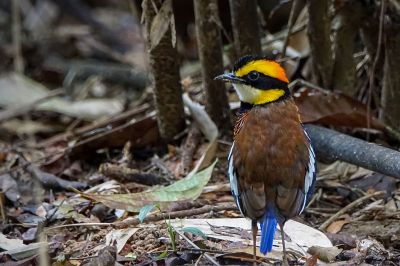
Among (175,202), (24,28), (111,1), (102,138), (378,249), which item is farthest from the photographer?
(111,1)

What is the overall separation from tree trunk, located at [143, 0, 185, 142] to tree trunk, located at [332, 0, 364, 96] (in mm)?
1114

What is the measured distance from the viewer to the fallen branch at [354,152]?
4.70m

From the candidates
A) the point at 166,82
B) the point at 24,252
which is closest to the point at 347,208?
the point at 166,82

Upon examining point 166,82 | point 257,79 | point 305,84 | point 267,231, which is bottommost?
point 267,231

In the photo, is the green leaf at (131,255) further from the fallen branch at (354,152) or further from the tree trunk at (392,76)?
the tree trunk at (392,76)

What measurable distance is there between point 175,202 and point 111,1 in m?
8.75

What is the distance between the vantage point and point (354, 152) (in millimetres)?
5051

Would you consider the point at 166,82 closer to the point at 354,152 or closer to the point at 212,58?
the point at 212,58

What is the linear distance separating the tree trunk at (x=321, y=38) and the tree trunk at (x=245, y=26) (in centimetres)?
37

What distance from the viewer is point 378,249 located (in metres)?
4.55

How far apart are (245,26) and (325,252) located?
1.88m

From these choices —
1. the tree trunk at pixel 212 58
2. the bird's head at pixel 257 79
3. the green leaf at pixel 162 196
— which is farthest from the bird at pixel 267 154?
the tree trunk at pixel 212 58

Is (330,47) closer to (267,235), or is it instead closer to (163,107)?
(163,107)

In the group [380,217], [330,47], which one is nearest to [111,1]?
[330,47]
